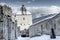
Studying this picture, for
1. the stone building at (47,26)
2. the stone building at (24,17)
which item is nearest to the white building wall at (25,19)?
the stone building at (24,17)

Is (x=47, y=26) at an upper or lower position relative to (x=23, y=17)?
upper

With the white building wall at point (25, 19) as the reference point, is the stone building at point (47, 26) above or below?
above

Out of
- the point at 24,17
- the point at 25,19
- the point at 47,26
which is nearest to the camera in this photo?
the point at 47,26

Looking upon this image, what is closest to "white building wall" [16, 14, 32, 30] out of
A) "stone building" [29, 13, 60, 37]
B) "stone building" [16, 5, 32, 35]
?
"stone building" [16, 5, 32, 35]

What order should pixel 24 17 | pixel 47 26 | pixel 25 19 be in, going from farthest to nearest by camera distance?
pixel 24 17 < pixel 25 19 < pixel 47 26

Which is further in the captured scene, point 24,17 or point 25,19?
point 24,17

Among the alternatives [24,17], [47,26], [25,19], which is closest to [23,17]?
[24,17]

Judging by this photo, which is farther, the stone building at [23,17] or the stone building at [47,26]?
the stone building at [23,17]

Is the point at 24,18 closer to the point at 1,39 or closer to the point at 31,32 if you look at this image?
the point at 31,32

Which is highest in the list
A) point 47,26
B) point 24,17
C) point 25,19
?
point 47,26

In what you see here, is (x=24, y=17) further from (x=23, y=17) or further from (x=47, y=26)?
(x=47, y=26)

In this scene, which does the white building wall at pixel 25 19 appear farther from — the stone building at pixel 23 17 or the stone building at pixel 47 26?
the stone building at pixel 47 26

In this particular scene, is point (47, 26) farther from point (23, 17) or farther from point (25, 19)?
point (23, 17)

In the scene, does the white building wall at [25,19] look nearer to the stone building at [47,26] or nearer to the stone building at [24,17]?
the stone building at [24,17]
